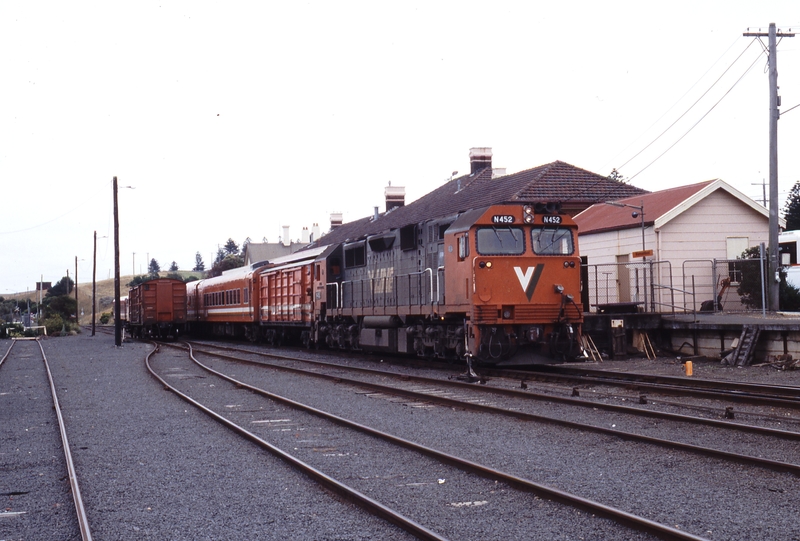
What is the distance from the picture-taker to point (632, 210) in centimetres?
2453

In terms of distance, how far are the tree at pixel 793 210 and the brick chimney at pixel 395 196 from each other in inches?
1489

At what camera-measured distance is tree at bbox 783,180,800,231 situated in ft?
213

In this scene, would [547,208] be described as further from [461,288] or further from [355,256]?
[355,256]

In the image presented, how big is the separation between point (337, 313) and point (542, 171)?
11533mm

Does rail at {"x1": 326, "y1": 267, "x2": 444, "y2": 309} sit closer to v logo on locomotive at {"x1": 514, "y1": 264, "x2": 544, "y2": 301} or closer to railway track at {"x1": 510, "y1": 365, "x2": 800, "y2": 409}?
v logo on locomotive at {"x1": 514, "y1": 264, "x2": 544, "y2": 301}

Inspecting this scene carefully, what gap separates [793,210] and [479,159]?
44405 millimetres

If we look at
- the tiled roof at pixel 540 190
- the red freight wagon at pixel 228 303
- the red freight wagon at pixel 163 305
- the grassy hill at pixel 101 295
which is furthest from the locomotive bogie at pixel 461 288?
the grassy hill at pixel 101 295

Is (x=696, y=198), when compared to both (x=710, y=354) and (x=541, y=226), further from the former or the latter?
(x=541, y=226)

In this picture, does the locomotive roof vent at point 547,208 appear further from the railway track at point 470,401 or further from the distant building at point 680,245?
the distant building at point 680,245

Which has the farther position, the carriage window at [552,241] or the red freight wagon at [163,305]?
the red freight wagon at [163,305]

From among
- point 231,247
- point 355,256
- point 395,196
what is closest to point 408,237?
point 355,256

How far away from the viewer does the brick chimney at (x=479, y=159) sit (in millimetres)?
34656

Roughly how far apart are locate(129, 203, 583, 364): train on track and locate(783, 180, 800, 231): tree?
2102 inches

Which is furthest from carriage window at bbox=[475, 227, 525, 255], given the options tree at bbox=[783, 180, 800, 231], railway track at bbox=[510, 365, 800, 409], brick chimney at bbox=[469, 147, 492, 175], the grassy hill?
the grassy hill
